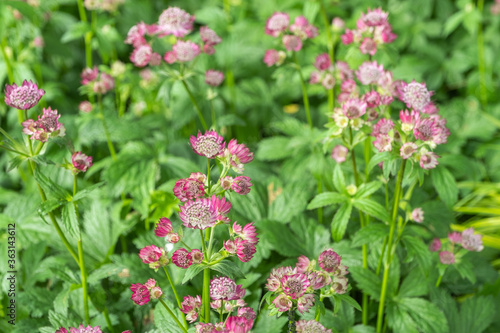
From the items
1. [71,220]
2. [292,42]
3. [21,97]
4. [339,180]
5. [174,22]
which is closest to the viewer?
A: [21,97]

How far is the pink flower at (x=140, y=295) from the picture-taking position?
3.54 ft

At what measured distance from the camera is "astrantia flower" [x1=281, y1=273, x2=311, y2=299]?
1015mm

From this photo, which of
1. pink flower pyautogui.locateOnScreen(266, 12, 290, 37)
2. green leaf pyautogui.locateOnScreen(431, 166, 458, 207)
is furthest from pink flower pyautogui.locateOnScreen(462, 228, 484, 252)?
pink flower pyautogui.locateOnScreen(266, 12, 290, 37)

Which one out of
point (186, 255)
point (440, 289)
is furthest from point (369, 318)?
point (186, 255)

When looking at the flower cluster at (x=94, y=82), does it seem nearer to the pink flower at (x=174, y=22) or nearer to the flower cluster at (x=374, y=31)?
the pink flower at (x=174, y=22)

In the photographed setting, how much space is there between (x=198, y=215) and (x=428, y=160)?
0.58 metres

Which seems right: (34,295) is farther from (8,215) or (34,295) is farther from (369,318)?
(369,318)

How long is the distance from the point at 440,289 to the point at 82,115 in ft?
4.95

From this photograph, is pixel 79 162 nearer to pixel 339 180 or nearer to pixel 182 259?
pixel 182 259

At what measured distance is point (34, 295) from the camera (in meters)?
1.58

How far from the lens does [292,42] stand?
1.72m

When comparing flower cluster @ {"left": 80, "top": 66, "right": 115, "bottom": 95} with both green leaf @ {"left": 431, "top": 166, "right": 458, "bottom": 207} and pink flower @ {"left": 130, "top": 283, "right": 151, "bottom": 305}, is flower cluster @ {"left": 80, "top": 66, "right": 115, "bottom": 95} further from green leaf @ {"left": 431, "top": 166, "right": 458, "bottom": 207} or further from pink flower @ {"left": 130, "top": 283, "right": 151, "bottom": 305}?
green leaf @ {"left": 431, "top": 166, "right": 458, "bottom": 207}

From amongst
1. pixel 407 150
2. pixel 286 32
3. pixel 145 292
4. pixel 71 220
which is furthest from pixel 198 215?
pixel 286 32

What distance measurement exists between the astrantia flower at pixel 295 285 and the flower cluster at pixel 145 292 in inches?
10.9
